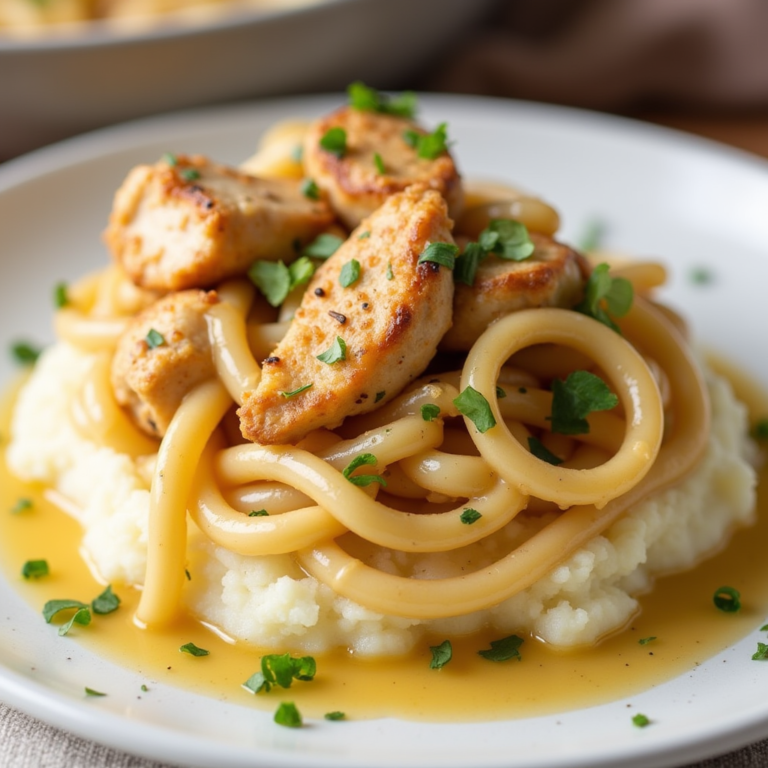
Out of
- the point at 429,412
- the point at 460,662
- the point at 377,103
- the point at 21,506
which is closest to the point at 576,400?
the point at 429,412

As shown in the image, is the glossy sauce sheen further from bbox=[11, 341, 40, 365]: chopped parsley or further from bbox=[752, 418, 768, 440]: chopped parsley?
bbox=[11, 341, 40, 365]: chopped parsley

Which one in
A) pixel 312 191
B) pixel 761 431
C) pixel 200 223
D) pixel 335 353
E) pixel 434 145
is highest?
pixel 434 145

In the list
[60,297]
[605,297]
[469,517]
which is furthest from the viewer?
[60,297]

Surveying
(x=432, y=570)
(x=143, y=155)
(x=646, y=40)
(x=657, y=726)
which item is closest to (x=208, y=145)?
(x=143, y=155)

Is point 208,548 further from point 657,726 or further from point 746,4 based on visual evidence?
point 746,4

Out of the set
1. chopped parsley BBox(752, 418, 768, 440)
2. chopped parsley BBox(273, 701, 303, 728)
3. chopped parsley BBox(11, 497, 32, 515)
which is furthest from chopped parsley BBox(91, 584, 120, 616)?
chopped parsley BBox(752, 418, 768, 440)

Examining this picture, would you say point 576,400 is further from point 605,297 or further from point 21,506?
point 21,506
